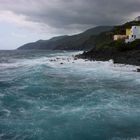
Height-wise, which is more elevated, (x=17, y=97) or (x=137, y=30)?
(x=137, y=30)

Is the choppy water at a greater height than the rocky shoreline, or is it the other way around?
the rocky shoreline

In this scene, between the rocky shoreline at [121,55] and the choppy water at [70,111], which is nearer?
the choppy water at [70,111]

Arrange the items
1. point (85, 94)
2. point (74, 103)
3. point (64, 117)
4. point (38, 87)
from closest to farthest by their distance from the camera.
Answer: point (64, 117)
point (74, 103)
point (85, 94)
point (38, 87)

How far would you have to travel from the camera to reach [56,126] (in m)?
15.8

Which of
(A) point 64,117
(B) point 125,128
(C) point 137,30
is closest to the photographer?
(B) point 125,128

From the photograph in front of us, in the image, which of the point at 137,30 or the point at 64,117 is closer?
the point at 64,117

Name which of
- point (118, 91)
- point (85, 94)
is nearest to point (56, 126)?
point (85, 94)

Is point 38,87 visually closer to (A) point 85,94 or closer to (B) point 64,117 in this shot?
(A) point 85,94

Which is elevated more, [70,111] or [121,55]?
[121,55]

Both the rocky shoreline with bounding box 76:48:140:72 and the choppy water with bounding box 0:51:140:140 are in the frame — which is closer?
the choppy water with bounding box 0:51:140:140

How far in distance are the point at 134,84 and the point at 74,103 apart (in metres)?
9.02

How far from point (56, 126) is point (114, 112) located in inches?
161

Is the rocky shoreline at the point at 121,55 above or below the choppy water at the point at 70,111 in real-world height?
above

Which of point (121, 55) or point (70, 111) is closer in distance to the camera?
point (70, 111)
